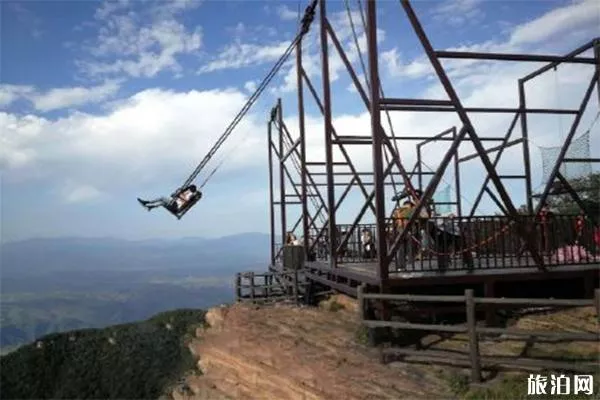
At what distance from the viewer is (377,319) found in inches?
413

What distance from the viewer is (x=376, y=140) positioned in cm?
1032

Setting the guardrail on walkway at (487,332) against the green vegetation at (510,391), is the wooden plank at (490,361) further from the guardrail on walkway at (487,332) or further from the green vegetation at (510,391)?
the green vegetation at (510,391)

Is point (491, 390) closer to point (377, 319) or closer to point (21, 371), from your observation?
point (377, 319)

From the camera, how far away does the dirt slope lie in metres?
8.48

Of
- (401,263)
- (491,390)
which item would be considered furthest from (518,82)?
(491,390)

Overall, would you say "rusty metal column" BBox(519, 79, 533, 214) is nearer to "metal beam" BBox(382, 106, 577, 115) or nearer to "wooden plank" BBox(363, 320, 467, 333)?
"metal beam" BBox(382, 106, 577, 115)

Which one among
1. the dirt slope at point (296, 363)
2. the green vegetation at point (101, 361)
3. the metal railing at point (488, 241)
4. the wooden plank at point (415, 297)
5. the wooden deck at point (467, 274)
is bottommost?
the green vegetation at point (101, 361)

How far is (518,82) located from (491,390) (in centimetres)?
941

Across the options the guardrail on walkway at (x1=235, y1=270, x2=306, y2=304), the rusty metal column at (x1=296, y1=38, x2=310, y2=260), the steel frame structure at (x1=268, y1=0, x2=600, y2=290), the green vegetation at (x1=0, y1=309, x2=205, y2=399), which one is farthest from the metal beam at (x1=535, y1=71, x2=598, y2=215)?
the green vegetation at (x1=0, y1=309, x2=205, y2=399)

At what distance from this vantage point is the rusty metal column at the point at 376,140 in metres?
10.0

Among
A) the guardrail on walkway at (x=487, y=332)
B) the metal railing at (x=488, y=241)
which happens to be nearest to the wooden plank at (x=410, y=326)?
the guardrail on walkway at (x=487, y=332)

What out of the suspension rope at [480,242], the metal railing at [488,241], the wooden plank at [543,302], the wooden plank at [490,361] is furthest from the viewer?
the metal railing at [488,241]

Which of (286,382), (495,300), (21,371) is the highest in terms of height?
(495,300)

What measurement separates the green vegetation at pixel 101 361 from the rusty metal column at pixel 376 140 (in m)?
12.8
